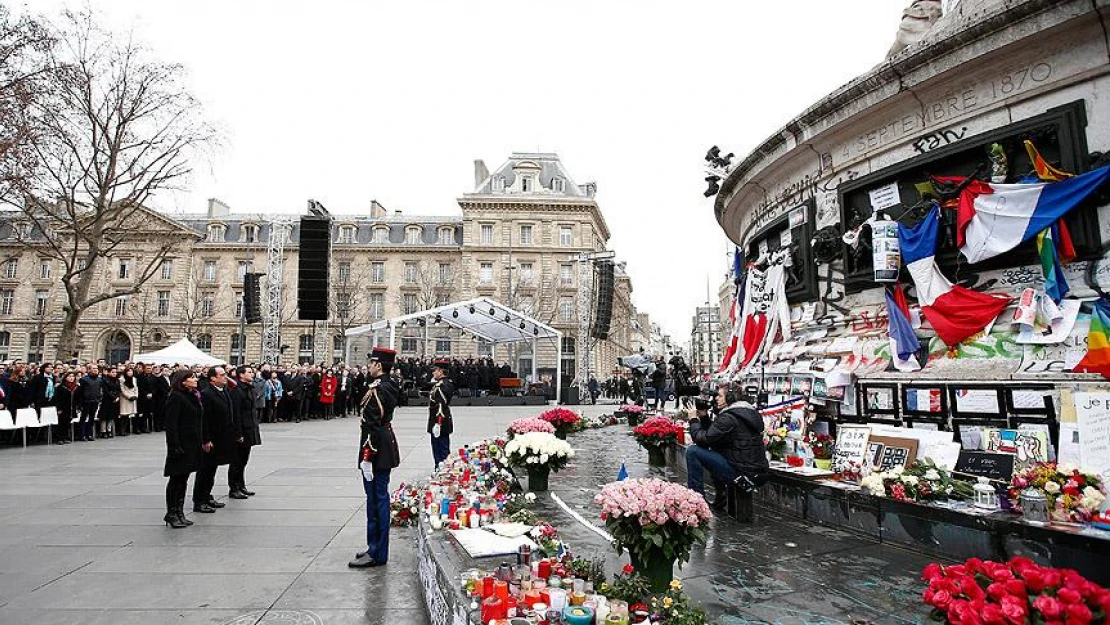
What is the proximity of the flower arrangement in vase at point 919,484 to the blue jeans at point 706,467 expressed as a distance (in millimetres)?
1381

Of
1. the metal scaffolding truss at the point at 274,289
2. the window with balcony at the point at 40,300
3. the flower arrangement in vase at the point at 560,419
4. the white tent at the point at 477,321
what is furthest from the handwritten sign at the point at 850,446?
the window with balcony at the point at 40,300

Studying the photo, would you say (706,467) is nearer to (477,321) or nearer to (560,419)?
(560,419)

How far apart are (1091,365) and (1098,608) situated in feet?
11.3

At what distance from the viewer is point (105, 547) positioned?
619 cm

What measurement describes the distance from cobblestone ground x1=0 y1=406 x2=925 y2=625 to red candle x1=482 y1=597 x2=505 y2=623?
5.02 ft

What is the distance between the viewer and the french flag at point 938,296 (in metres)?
5.84

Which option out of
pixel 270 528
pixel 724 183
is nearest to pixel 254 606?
pixel 270 528

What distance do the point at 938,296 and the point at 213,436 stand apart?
9004 millimetres

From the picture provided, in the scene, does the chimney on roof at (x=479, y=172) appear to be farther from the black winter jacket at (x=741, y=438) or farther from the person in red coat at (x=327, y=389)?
the black winter jacket at (x=741, y=438)

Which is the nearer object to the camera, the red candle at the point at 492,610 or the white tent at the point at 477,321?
the red candle at the point at 492,610

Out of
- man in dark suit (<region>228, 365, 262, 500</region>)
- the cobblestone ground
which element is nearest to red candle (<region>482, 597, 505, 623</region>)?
the cobblestone ground

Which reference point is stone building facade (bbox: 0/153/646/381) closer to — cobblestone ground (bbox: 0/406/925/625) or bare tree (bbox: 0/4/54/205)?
bare tree (bbox: 0/4/54/205)

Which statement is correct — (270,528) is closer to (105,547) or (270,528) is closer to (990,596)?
(105,547)

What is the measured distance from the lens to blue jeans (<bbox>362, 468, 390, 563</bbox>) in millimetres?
5668
